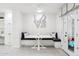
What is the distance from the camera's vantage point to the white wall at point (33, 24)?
9188 millimetres

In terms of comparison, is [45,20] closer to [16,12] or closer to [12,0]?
[16,12]

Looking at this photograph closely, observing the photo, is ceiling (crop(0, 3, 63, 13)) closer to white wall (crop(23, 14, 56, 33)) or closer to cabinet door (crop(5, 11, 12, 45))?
cabinet door (crop(5, 11, 12, 45))

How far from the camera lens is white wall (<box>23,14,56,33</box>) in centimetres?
919

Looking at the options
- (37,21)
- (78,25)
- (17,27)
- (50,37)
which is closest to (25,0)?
(78,25)

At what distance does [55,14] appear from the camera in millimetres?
9148

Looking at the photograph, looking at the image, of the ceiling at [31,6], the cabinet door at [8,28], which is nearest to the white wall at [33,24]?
the cabinet door at [8,28]

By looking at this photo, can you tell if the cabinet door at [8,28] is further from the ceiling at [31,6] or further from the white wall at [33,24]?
the ceiling at [31,6]

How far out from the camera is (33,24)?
9219 mm

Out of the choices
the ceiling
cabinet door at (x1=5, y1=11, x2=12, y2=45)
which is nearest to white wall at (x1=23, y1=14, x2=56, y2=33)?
cabinet door at (x1=5, y1=11, x2=12, y2=45)

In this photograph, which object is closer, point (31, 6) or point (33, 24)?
point (31, 6)

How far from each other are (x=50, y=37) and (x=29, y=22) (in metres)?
2.14

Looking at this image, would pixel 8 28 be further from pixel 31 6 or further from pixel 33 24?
pixel 31 6

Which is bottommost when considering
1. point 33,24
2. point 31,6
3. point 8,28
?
point 8,28

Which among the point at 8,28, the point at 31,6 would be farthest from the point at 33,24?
the point at 31,6
